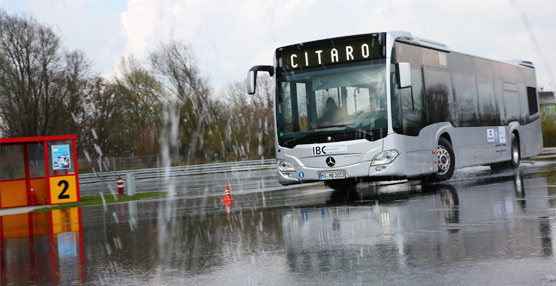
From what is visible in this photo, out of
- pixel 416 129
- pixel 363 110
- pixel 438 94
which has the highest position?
pixel 438 94

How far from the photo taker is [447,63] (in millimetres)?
17812

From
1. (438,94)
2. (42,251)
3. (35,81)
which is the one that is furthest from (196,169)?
(42,251)

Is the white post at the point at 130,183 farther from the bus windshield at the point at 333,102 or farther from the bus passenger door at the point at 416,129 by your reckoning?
the bus passenger door at the point at 416,129

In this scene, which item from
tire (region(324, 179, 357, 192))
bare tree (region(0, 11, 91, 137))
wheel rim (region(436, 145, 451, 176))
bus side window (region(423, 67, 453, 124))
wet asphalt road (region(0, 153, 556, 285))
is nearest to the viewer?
wet asphalt road (region(0, 153, 556, 285))

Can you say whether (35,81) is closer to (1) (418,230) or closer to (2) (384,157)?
(2) (384,157)

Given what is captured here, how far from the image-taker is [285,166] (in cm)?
1545

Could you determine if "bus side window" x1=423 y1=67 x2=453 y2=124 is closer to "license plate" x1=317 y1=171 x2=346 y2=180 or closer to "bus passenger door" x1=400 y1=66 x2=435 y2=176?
"bus passenger door" x1=400 y1=66 x2=435 y2=176

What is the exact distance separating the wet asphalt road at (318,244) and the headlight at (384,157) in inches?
29.6

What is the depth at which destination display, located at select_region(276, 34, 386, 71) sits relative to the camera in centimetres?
1488

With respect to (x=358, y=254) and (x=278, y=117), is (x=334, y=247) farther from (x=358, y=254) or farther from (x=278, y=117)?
(x=278, y=117)

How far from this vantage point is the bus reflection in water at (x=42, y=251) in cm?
753

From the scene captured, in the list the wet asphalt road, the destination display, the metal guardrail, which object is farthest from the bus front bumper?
the metal guardrail

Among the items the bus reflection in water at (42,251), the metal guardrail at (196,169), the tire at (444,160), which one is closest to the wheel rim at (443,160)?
the tire at (444,160)

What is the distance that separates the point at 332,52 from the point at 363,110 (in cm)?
A: 151
